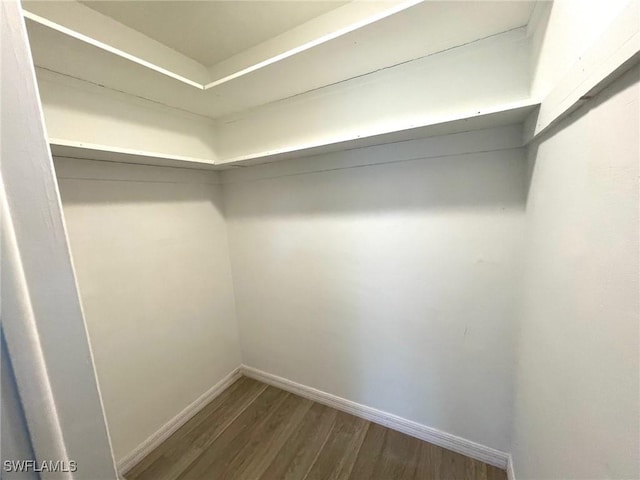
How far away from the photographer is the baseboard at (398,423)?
1.50 metres

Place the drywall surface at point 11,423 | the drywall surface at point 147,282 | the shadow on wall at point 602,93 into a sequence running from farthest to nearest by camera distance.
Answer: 1. the drywall surface at point 147,282
2. the shadow on wall at point 602,93
3. the drywall surface at point 11,423

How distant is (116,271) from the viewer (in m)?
1.53

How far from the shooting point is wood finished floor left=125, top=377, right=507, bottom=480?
1496 mm

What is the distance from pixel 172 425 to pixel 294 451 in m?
0.89

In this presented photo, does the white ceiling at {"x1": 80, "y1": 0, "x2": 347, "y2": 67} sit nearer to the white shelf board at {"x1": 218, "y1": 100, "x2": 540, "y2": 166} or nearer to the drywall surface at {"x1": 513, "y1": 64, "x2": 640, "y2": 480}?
the white shelf board at {"x1": 218, "y1": 100, "x2": 540, "y2": 166}

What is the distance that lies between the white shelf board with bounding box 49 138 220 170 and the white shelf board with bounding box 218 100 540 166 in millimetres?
346

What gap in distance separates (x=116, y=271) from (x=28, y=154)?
4.80 ft

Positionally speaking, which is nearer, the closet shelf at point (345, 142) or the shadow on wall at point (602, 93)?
the shadow on wall at point (602, 93)

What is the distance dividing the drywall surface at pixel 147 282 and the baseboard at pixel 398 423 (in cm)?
56

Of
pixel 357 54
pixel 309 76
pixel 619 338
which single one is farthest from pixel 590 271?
pixel 309 76

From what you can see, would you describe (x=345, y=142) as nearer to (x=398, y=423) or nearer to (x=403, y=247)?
(x=403, y=247)

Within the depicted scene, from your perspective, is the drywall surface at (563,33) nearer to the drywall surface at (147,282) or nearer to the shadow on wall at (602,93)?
the shadow on wall at (602,93)

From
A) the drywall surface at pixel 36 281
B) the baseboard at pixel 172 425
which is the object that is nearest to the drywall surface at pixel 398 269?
the baseboard at pixel 172 425

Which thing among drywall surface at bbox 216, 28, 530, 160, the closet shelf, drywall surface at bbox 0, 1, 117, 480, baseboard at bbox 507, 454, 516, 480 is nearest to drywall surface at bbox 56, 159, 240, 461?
the closet shelf
